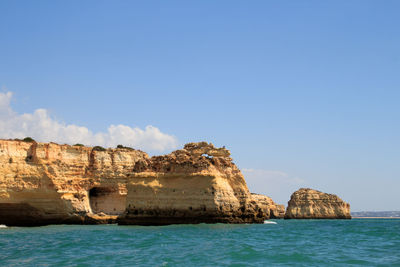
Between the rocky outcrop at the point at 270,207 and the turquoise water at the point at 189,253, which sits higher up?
the rocky outcrop at the point at 270,207

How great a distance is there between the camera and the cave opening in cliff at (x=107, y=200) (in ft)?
159

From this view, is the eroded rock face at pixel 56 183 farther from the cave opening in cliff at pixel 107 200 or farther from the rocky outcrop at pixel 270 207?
the rocky outcrop at pixel 270 207

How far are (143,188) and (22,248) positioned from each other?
51.4 feet

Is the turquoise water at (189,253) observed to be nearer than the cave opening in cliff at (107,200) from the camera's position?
Yes

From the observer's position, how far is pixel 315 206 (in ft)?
271

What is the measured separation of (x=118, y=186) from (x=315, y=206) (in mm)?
46707

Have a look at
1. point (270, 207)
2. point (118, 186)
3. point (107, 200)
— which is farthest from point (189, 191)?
point (270, 207)

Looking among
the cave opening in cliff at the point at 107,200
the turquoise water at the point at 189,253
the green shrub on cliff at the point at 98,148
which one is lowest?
the turquoise water at the point at 189,253

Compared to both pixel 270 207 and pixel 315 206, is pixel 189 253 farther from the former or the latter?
pixel 270 207

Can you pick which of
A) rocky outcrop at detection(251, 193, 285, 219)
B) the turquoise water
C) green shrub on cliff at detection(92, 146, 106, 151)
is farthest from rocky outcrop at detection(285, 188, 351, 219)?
the turquoise water

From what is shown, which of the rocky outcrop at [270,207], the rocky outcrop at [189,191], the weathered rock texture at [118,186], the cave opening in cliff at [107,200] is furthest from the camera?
the rocky outcrop at [270,207]

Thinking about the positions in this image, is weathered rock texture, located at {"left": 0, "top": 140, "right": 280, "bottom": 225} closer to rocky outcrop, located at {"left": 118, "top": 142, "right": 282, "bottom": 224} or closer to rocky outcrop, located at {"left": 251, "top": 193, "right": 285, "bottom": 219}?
rocky outcrop, located at {"left": 118, "top": 142, "right": 282, "bottom": 224}

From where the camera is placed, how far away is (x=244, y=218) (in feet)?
118

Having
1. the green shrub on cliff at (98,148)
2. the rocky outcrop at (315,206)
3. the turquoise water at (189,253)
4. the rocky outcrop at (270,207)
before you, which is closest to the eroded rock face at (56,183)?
the green shrub on cliff at (98,148)
